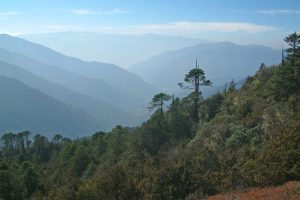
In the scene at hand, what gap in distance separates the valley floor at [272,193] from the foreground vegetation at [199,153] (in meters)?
0.85

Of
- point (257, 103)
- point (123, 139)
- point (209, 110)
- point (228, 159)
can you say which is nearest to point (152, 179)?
point (228, 159)

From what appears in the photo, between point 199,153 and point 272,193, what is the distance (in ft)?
48.6

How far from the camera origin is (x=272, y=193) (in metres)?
16.7

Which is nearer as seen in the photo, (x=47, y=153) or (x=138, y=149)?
(x=138, y=149)

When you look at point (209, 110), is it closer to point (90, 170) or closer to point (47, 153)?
point (90, 170)

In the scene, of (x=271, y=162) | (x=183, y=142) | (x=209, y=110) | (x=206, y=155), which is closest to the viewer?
(x=271, y=162)

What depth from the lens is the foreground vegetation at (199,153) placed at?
2023 centimetres

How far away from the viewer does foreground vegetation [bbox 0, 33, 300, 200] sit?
2023 cm

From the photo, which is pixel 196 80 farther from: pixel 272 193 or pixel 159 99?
pixel 272 193

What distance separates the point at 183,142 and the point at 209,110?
8.19 meters

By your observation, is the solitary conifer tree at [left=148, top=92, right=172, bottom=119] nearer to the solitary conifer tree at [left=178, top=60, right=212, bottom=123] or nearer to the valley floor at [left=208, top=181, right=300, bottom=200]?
the solitary conifer tree at [left=178, top=60, right=212, bottom=123]

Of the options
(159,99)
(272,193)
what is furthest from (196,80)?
(272,193)

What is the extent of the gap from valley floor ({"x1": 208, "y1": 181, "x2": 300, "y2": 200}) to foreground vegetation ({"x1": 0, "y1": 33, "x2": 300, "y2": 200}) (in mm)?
849

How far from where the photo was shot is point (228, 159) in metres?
24.4
